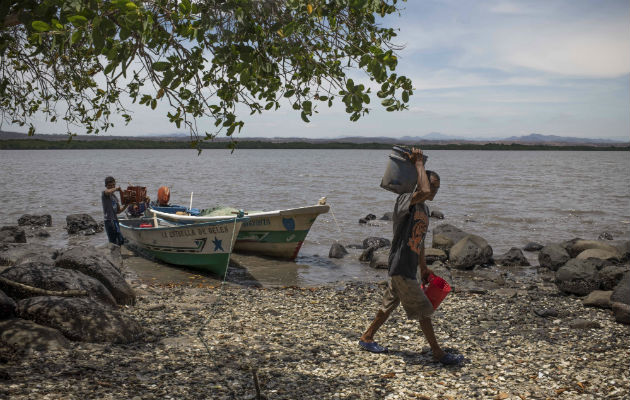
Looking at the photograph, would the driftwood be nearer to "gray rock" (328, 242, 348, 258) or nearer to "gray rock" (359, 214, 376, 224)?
"gray rock" (328, 242, 348, 258)

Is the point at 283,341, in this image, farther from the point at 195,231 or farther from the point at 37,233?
the point at 37,233

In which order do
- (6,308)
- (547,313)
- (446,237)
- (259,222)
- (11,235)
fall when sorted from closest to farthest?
(6,308)
(547,313)
(259,222)
(446,237)
(11,235)

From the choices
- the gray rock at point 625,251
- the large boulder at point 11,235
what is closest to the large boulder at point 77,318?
the large boulder at point 11,235

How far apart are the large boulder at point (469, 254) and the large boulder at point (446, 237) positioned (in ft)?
3.88

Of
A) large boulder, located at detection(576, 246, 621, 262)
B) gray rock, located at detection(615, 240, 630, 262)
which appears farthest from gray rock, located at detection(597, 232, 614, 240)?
large boulder, located at detection(576, 246, 621, 262)

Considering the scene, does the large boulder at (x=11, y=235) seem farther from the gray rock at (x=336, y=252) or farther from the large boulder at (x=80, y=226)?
the gray rock at (x=336, y=252)

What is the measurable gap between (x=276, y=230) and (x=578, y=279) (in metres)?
7.96

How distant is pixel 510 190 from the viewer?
145 ft

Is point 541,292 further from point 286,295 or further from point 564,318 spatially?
point 286,295

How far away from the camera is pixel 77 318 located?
645cm

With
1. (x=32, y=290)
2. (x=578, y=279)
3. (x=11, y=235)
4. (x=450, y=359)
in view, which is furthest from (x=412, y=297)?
(x=11, y=235)

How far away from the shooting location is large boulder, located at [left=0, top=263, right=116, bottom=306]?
7.11 m

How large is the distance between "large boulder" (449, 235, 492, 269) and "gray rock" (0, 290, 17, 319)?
11660 millimetres

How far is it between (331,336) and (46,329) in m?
3.78
